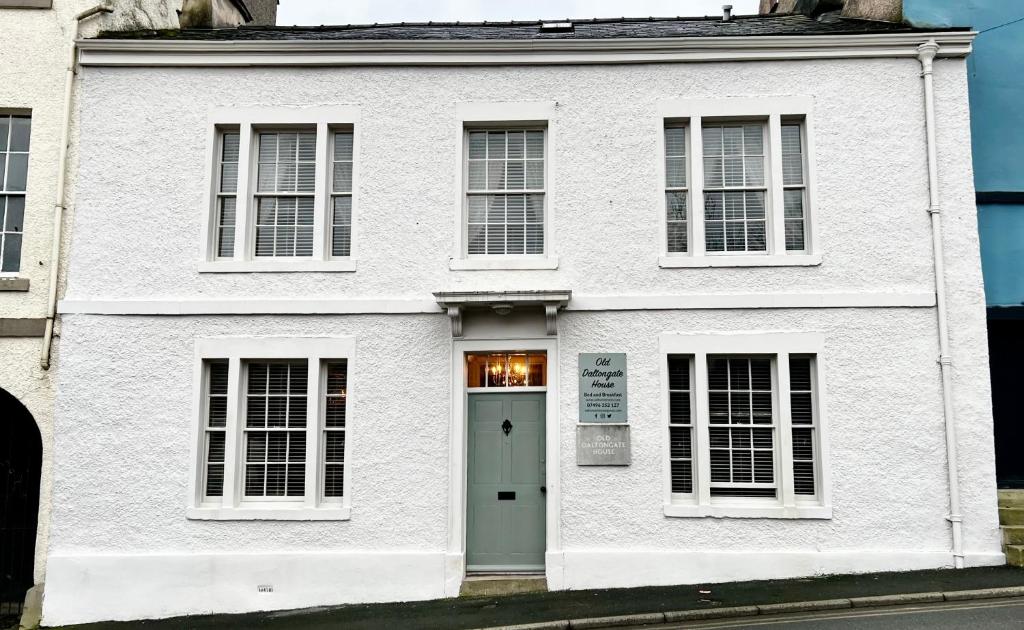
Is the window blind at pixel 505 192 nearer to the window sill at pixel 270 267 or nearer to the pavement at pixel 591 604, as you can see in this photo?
the window sill at pixel 270 267

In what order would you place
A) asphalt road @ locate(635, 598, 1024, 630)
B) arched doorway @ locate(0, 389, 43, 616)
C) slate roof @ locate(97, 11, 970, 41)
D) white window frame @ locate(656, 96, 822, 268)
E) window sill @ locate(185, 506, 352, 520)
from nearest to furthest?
1. asphalt road @ locate(635, 598, 1024, 630)
2. window sill @ locate(185, 506, 352, 520)
3. white window frame @ locate(656, 96, 822, 268)
4. arched doorway @ locate(0, 389, 43, 616)
5. slate roof @ locate(97, 11, 970, 41)

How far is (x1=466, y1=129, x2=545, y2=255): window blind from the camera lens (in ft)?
30.7

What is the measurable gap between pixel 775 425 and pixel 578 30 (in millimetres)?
6286

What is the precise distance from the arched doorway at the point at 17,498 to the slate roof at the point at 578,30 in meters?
5.07

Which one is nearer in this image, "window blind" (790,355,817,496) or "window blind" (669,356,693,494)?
"window blind" (790,355,817,496)

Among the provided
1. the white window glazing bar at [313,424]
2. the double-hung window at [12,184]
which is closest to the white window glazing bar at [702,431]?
the white window glazing bar at [313,424]

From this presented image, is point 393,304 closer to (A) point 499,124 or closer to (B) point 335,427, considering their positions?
(B) point 335,427

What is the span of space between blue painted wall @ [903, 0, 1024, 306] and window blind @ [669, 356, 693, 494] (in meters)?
4.37

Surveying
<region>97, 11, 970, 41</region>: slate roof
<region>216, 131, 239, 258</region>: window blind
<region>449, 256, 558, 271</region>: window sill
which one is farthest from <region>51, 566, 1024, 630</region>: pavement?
<region>97, 11, 970, 41</region>: slate roof

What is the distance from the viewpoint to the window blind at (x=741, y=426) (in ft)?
29.1

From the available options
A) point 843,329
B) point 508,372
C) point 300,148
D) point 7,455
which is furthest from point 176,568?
point 843,329

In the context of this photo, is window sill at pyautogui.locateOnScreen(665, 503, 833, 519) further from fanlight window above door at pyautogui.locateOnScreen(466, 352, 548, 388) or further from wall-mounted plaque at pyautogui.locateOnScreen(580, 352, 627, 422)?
fanlight window above door at pyautogui.locateOnScreen(466, 352, 548, 388)

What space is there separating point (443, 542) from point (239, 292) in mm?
3921

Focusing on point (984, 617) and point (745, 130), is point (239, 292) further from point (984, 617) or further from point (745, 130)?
point (984, 617)
